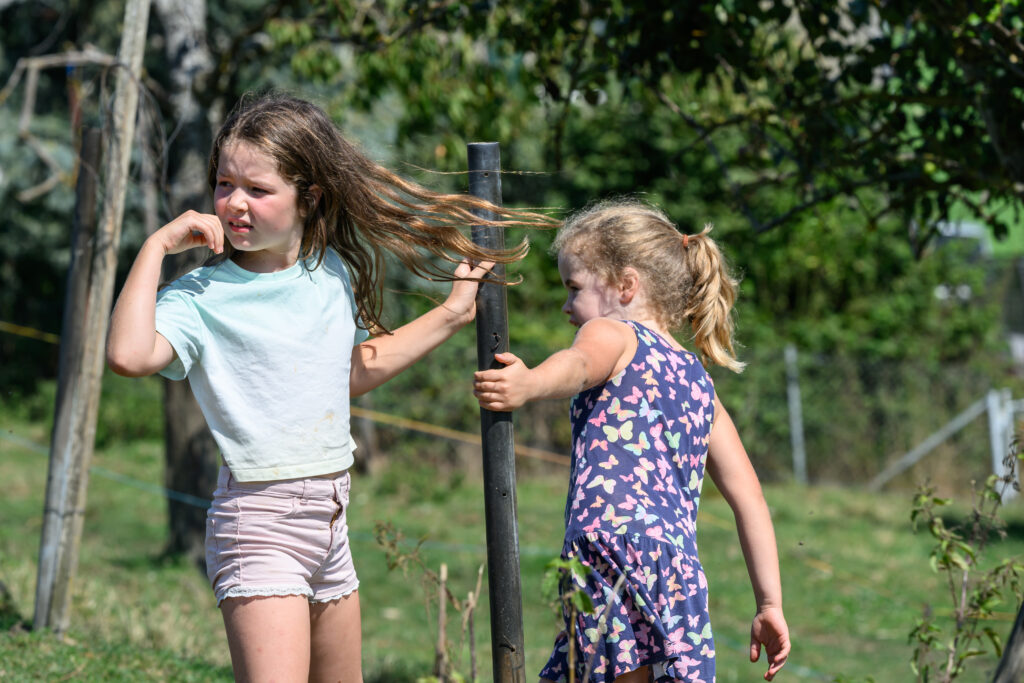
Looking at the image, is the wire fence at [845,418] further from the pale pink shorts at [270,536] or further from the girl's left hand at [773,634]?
the pale pink shorts at [270,536]

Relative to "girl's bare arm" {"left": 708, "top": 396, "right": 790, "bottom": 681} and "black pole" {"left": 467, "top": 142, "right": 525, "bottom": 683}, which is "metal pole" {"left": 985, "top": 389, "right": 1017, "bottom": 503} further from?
"black pole" {"left": 467, "top": 142, "right": 525, "bottom": 683}

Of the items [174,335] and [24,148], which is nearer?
[174,335]

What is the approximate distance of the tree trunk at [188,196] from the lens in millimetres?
Answer: 6461

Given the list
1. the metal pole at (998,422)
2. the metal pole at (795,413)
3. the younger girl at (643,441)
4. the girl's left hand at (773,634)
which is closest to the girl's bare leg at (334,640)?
the younger girl at (643,441)

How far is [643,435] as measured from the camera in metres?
2.37

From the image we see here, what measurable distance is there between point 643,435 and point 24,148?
11875mm

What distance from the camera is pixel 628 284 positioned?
2.52m

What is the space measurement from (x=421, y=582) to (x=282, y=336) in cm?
97

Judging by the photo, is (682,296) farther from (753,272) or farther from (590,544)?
(753,272)

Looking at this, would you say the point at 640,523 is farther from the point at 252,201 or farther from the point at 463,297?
the point at 252,201

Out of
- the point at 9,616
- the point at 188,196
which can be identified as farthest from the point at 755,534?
the point at 188,196

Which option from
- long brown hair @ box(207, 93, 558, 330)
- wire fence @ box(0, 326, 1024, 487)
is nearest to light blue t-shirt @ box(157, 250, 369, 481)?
long brown hair @ box(207, 93, 558, 330)

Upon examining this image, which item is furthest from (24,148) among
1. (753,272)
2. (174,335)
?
(174,335)

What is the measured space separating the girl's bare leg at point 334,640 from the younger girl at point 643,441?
1.38 ft
